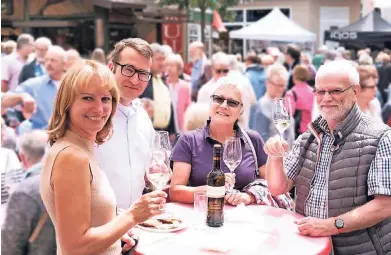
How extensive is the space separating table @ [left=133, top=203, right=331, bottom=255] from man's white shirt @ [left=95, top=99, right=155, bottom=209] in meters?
0.26

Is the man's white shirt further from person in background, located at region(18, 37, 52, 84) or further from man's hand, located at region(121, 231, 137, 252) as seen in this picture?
person in background, located at region(18, 37, 52, 84)

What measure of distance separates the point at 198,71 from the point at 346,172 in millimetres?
5730

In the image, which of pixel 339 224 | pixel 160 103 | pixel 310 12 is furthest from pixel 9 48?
pixel 310 12

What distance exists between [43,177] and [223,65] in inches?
184

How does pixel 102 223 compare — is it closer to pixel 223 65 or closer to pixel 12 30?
pixel 223 65

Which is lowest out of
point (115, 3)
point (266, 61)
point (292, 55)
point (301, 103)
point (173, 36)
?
point (301, 103)

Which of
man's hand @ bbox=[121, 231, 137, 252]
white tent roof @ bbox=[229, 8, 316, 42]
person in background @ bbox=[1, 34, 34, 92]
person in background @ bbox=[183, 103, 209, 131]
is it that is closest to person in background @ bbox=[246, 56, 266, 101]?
person in background @ bbox=[1, 34, 34, 92]

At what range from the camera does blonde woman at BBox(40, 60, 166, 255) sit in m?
1.99

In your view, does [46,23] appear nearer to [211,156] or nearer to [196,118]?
[196,118]

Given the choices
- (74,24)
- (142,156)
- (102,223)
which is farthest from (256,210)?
(74,24)

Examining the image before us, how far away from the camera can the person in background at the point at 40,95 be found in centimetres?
491

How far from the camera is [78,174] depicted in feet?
6.55

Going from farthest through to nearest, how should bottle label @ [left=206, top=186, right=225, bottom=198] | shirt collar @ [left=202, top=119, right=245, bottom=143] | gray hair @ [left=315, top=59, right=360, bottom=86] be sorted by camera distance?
shirt collar @ [left=202, top=119, right=245, bottom=143] → gray hair @ [left=315, top=59, right=360, bottom=86] → bottle label @ [left=206, top=186, right=225, bottom=198]

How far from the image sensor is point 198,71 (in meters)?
8.37
